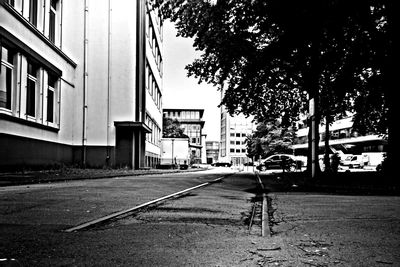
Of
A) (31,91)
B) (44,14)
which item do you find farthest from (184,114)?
(31,91)

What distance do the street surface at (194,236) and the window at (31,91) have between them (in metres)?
13.1

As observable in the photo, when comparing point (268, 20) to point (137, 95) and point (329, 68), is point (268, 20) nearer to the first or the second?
point (329, 68)

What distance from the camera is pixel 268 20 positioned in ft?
54.0

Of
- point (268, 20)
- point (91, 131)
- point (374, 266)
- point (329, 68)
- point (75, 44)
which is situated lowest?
point (374, 266)

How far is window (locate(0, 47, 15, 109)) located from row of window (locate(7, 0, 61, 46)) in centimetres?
194

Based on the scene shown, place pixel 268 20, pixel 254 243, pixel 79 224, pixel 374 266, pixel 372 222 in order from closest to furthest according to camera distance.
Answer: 1. pixel 374 266
2. pixel 254 243
3. pixel 79 224
4. pixel 372 222
5. pixel 268 20

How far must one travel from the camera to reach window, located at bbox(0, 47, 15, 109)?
1706cm

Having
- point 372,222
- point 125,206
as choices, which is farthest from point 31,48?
point 372,222

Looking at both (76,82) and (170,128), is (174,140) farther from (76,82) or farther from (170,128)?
(170,128)

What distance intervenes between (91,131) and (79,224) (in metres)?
24.8

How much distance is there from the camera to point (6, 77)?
17562 millimetres

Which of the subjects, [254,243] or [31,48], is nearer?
[254,243]

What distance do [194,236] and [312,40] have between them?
12.1 m

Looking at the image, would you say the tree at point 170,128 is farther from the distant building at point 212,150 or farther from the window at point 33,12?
the distant building at point 212,150
